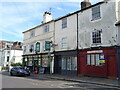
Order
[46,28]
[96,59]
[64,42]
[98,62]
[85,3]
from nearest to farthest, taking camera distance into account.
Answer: [98,62]
[96,59]
[85,3]
[64,42]
[46,28]

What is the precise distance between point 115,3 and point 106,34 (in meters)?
3.24

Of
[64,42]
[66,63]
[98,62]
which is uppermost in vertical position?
[64,42]

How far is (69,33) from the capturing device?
22.9 m

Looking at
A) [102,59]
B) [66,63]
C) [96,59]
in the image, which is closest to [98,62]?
[96,59]

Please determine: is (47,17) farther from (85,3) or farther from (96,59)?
(96,59)

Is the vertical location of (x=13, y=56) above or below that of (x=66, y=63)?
above

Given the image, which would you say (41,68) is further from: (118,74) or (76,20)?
(118,74)

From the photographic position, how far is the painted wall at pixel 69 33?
72.5ft

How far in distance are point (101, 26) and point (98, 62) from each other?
3.91 meters

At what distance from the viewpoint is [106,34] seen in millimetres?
18016

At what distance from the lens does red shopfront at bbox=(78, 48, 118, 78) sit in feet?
55.7

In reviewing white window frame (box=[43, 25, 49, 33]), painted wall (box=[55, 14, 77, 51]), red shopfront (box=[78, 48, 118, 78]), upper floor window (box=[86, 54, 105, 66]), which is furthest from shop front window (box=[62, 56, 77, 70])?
white window frame (box=[43, 25, 49, 33])

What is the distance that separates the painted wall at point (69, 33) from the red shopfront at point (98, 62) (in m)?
2.10

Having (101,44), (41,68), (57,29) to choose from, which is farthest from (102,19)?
(41,68)
